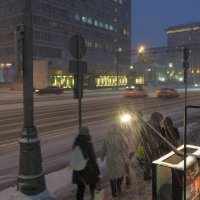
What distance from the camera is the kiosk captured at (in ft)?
12.2

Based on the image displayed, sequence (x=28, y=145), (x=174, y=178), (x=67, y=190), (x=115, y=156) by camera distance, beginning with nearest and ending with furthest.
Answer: (x=174, y=178), (x=28, y=145), (x=115, y=156), (x=67, y=190)

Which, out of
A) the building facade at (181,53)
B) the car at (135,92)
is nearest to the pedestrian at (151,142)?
the car at (135,92)

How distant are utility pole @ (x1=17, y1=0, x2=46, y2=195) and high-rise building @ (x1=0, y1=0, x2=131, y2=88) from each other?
175ft

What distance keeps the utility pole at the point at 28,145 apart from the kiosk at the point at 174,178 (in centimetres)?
299

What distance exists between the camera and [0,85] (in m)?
73.9

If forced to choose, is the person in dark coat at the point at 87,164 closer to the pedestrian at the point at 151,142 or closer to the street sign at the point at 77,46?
the pedestrian at the point at 151,142

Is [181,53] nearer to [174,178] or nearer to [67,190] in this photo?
[67,190]

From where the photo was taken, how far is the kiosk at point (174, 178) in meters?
3.71

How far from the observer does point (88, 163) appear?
19.6 feet

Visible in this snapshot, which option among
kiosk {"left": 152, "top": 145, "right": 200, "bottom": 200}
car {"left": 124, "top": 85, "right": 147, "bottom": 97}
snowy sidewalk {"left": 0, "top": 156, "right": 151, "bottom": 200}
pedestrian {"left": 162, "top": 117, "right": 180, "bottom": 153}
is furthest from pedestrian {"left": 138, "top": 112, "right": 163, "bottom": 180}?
car {"left": 124, "top": 85, "right": 147, "bottom": 97}

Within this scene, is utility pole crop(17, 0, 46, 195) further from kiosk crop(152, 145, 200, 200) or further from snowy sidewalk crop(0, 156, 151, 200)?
kiosk crop(152, 145, 200, 200)

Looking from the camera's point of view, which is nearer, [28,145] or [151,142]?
[28,145]

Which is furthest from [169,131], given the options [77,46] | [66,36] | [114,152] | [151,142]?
[66,36]

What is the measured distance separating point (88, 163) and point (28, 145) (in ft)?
3.79
